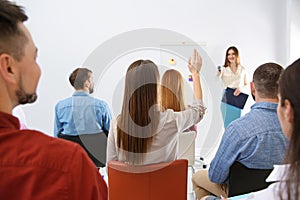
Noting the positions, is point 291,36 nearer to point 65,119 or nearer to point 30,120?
point 65,119

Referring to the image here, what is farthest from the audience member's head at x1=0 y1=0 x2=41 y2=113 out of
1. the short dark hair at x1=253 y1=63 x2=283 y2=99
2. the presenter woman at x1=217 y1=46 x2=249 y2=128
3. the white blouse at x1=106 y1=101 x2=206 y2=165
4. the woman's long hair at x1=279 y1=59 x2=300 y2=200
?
the presenter woman at x1=217 y1=46 x2=249 y2=128

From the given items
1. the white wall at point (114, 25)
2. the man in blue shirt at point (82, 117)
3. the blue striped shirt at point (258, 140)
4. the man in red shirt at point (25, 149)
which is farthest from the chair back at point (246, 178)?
the white wall at point (114, 25)

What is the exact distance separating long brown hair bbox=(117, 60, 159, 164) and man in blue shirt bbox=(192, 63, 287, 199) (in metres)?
0.42

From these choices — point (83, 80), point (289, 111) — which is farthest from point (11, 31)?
point (83, 80)

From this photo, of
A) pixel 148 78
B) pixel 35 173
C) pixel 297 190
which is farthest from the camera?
pixel 148 78

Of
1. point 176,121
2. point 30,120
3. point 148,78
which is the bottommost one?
point 30,120

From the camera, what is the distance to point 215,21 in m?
4.36

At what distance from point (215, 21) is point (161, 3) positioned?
0.81m

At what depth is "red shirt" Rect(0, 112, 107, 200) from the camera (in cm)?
62

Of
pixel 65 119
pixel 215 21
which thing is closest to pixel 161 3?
pixel 215 21

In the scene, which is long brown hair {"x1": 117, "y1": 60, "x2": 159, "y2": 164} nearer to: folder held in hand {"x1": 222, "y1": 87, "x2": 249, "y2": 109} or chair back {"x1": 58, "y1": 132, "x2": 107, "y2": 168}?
chair back {"x1": 58, "y1": 132, "x2": 107, "y2": 168}

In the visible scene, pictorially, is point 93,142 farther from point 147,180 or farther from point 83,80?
point 147,180

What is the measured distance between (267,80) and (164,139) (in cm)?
63

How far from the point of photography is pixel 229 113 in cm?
394
